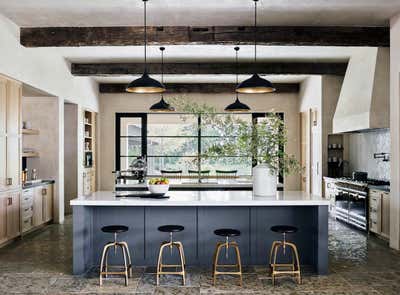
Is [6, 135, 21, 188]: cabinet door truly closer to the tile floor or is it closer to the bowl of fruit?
the tile floor

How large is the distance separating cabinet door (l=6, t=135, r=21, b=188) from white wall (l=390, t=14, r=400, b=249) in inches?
212

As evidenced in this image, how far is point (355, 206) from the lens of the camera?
725 cm

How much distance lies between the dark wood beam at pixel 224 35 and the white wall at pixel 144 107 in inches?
210

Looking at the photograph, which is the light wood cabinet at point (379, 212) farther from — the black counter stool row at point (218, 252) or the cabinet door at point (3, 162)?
the cabinet door at point (3, 162)

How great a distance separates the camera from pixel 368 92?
6.79m

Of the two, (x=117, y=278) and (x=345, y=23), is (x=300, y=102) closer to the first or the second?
(x=345, y=23)

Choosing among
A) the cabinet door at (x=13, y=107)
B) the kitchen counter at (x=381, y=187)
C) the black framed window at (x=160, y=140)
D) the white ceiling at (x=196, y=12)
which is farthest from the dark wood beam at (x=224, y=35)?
the black framed window at (x=160, y=140)

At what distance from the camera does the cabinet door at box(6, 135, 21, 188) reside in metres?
6.12

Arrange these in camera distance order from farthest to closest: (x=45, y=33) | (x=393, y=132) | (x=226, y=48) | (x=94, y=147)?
(x=94, y=147) → (x=226, y=48) → (x=45, y=33) → (x=393, y=132)

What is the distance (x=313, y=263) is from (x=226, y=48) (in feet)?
14.0

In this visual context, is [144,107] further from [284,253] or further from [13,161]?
[284,253]

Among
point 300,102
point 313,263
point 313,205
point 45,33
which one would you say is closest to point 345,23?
point 313,205

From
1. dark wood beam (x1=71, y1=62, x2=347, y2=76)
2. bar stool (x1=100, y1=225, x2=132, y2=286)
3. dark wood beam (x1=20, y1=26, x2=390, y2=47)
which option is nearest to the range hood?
dark wood beam (x1=20, y1=26, x2=390, y2=47)

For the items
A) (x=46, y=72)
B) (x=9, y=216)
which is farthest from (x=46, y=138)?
(x=9, y=216)
